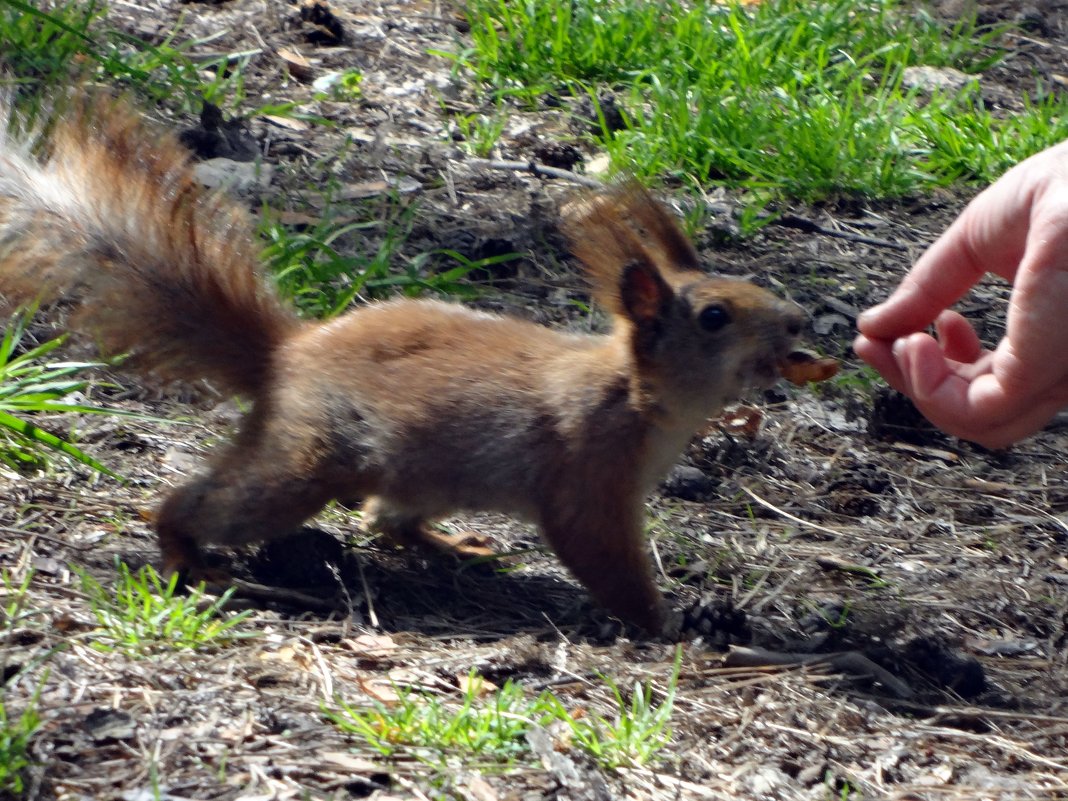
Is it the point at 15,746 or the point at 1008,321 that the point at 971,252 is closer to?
the point at 1008,321

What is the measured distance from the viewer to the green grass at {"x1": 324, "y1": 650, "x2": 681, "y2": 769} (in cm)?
241

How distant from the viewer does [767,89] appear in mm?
5801

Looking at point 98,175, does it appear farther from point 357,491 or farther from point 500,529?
point 500,529

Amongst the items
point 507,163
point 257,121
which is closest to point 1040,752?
point 507,163

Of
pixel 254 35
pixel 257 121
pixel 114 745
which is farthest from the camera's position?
pixel 254 35

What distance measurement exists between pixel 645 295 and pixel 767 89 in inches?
107

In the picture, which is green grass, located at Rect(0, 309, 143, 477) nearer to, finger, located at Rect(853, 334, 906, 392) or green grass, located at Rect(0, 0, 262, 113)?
green grass, located at Rect(0, 0, 262, 113)

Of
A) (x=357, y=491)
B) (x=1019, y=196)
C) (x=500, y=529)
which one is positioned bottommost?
(x=500, y=529)

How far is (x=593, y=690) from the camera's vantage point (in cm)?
279

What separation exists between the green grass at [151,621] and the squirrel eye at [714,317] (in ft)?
4.41

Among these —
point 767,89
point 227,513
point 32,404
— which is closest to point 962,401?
point 227,513

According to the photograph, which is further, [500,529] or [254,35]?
[254,35]

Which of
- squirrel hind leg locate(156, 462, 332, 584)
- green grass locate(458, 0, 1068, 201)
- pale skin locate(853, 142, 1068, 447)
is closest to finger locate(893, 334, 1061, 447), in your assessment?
pale skin locate(853, 142, 1068, 447)

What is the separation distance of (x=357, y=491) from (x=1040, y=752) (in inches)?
65.1
